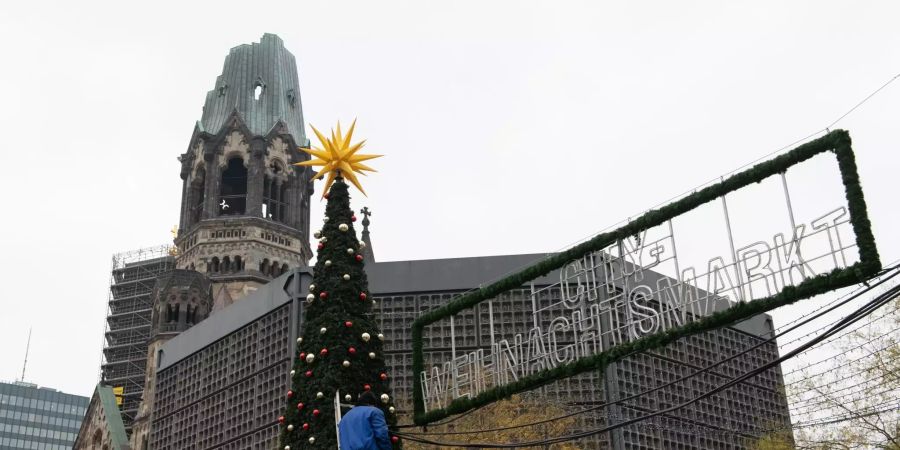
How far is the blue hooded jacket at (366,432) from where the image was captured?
45.0 ft

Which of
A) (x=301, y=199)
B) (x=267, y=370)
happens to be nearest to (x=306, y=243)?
(x=301, y=199)

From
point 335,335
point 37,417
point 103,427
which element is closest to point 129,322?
point 103,427

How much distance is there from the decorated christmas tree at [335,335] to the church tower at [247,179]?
52.3 metres

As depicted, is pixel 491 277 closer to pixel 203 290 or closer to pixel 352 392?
pixel 352 392

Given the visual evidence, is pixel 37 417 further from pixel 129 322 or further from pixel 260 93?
pixel 260 93

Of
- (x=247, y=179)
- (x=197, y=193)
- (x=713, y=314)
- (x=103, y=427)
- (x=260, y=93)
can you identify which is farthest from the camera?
(x=260, y=93)

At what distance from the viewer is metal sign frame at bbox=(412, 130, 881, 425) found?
1216 centimetres

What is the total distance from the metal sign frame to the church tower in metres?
54.6

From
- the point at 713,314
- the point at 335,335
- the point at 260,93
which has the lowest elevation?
the point at 713,314

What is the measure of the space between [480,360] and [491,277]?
1648cm

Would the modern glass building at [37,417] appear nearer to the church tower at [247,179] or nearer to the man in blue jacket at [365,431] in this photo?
the church tower at [247,179]

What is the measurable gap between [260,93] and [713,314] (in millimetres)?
69840

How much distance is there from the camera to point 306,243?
77500 mm

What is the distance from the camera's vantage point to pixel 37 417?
15400 cm
